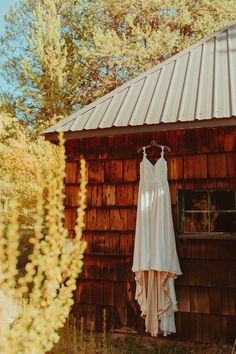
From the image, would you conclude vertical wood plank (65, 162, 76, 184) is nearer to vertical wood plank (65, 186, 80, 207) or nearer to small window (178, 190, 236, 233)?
vertical wood plank (65, 186, 80, 207)

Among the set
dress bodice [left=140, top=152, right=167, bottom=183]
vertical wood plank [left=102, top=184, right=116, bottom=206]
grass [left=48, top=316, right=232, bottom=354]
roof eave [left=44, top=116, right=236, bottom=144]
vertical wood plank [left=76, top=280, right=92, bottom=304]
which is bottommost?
grass [left=48, top=316, right=232, bottom=354]

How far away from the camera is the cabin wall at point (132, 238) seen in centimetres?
591

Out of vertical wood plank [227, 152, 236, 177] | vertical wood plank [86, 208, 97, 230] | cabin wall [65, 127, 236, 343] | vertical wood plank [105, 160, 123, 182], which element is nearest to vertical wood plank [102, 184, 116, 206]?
cabin wall [65, 127, 236, 343]

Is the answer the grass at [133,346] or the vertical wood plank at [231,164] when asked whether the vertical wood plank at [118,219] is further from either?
the vertical wood plank at [231,164]

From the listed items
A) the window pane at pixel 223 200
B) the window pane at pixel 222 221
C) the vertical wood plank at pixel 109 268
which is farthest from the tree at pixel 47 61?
the window pane at pixel 222 221

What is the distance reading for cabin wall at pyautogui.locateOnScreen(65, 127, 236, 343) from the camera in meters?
5.91

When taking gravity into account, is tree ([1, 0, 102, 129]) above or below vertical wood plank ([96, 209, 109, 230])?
above

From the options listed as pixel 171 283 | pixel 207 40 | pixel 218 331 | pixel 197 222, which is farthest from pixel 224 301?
pixel 207 40

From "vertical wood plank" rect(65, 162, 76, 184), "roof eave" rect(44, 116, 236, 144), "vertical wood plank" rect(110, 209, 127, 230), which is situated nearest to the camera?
"roof eave" rect(44, 116, 236, 144)

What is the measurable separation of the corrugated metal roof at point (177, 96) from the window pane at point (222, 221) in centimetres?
153

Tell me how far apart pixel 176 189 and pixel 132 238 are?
105 centimetres

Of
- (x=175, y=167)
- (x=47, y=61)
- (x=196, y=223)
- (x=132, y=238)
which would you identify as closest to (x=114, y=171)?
(x=175, y=167)

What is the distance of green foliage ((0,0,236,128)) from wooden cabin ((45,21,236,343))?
9.21 m

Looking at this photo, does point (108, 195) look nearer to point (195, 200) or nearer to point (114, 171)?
point (114, 171)
